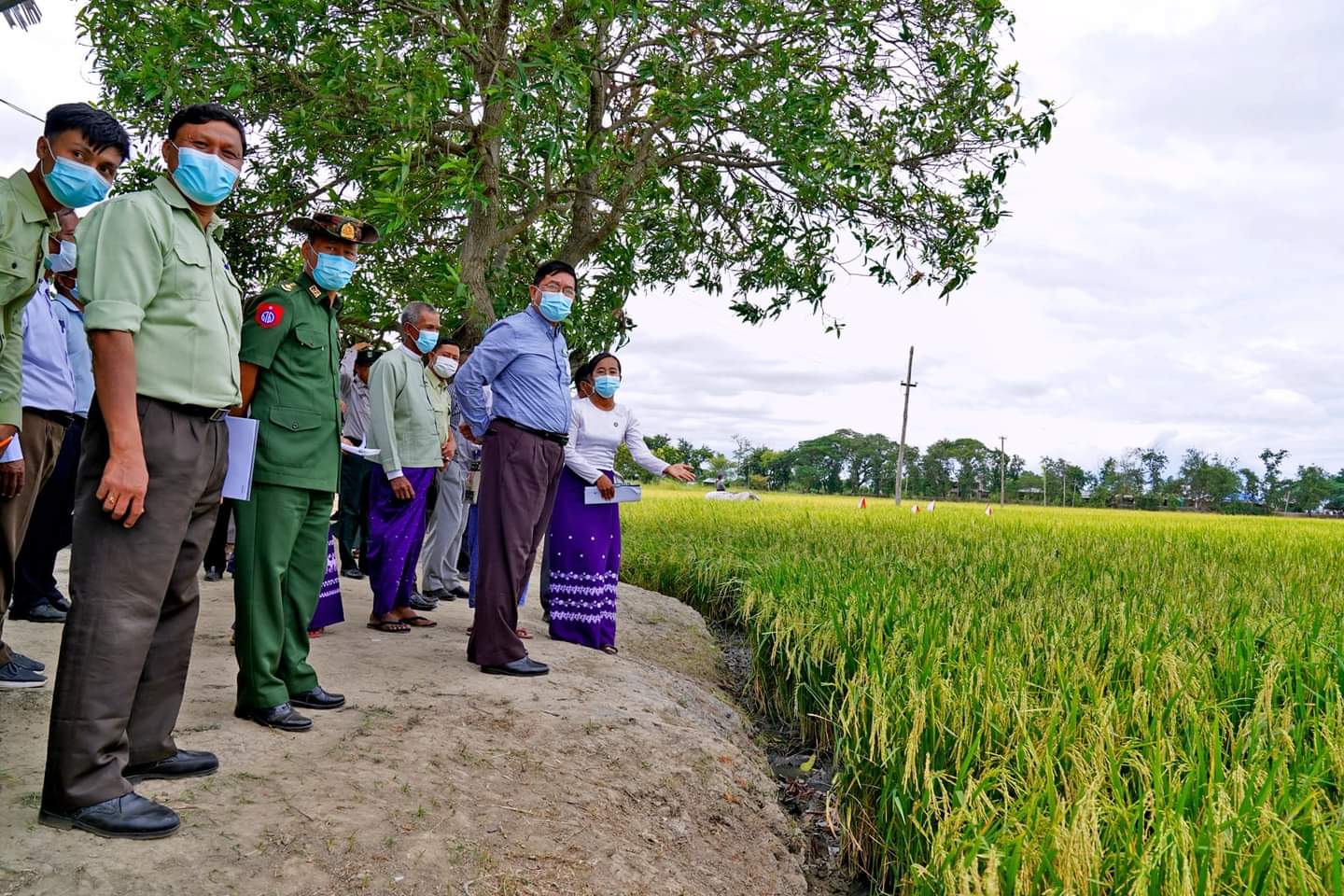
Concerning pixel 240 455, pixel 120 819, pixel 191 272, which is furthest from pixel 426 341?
pixel 120 819

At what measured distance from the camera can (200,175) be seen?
90.0 inches

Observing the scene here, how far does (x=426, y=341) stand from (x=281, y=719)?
233 centimetres

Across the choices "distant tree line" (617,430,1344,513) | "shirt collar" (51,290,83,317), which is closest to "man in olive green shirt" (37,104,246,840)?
"shirt collar" (51,290,83,317)

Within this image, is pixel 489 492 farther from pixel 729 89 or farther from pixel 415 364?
pixel 729 89

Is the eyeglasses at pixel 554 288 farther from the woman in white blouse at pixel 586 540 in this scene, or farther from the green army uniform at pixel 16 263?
the green army uniform at pixel 16 263

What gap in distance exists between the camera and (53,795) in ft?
6.62

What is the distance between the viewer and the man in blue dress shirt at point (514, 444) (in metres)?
3.68

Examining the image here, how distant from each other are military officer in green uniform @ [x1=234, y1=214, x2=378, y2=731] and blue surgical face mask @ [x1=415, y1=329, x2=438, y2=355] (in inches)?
62.9

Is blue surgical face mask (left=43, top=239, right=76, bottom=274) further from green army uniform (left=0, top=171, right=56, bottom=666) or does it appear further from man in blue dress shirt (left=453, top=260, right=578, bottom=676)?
man in blue dress shirt (left=453, top=260, right=578, bottom=676)

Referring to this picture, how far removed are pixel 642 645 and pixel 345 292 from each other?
316cm

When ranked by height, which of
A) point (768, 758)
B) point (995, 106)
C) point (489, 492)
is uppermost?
point (995, 106)

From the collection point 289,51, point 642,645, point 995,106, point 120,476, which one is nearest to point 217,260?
point 120,476

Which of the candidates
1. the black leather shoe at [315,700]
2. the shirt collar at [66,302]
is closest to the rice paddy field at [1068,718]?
the black leather shoe at [315,700]

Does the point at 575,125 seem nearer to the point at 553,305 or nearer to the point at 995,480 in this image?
the point at 553,305
